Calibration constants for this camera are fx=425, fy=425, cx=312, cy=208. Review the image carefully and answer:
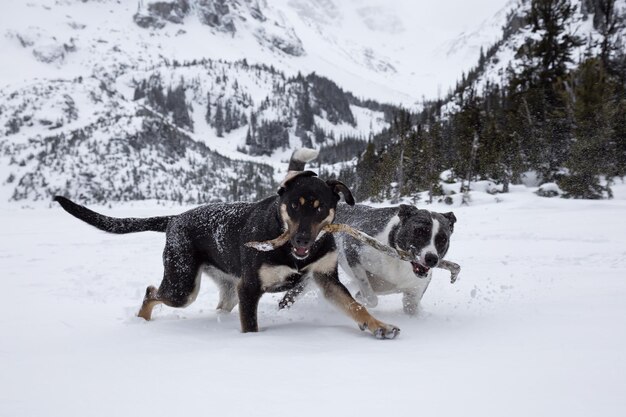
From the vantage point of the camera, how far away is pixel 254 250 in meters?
4.24

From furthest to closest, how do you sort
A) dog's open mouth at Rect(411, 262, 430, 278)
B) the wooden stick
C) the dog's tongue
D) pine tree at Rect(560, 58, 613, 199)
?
pine tree at Rect(560, 58, 613, 199) < dog's open mouth at Rect(411, 262, 430, 278) < the wooden stick < the dog's tongue

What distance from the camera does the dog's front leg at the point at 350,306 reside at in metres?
3.70

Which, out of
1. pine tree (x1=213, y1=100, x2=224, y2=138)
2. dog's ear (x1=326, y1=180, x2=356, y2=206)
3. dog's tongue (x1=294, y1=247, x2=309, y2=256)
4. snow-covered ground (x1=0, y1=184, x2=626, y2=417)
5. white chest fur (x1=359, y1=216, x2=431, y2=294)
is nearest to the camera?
snow-covered ground (x1=0, y1=184, x2=626, y2=417)

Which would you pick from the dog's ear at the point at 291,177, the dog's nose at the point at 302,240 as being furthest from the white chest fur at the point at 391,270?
the dog's nose at the point at 302,240

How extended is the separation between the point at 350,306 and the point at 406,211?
5.72 feet

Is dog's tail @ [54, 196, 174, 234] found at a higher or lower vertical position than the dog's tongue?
lower

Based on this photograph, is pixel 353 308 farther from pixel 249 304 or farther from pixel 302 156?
pixel 302 156

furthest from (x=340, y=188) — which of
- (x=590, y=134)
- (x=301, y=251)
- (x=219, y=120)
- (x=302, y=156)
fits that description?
(x=219, y=120)

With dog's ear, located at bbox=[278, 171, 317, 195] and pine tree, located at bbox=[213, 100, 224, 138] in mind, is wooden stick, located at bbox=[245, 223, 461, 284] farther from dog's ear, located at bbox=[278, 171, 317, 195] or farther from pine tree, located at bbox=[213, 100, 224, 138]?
pine tree, located at bbox=[213, 100, 224, 138]

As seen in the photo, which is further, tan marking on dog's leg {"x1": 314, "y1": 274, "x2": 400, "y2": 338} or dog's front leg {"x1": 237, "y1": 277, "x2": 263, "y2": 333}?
dog's front leg {"x1": 237, "y1": 277, "x2": 263, "y2": 333}

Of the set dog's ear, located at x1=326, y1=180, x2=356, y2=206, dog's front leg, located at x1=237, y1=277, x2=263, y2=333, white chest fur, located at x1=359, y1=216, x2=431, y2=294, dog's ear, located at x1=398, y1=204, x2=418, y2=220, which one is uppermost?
dog's ear, located at x1=326, y1=180, x2=356, y2=206

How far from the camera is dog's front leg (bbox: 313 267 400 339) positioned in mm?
3695

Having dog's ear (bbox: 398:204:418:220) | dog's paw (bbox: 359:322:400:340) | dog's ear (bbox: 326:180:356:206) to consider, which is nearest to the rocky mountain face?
dog's ear (bbox: 398:204:418:220)

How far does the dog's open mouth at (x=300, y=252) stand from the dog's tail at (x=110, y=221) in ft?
8.40
